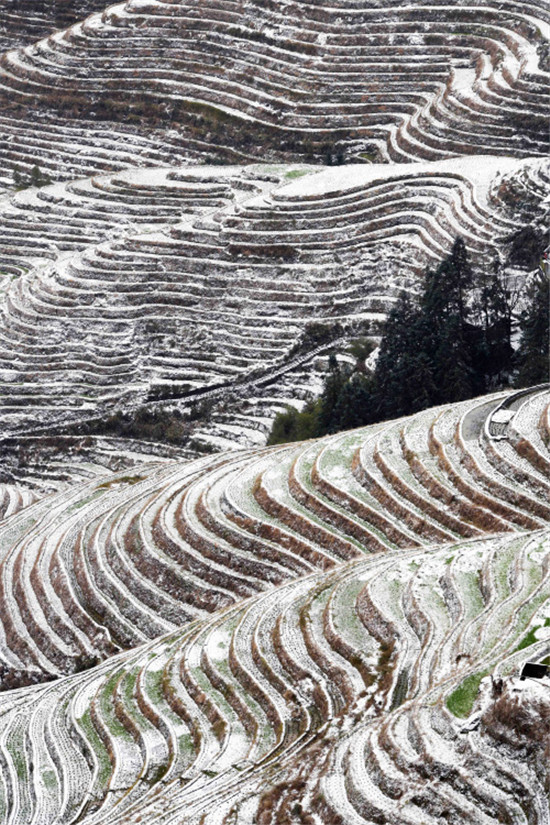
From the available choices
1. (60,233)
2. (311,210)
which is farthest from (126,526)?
(60,233)

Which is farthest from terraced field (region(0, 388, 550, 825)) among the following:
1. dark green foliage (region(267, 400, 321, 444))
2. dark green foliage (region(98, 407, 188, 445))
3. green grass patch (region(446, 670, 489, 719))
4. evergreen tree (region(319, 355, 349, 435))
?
evergreen tree (region(319, 355, 349, 435))

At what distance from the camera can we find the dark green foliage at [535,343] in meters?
54.8

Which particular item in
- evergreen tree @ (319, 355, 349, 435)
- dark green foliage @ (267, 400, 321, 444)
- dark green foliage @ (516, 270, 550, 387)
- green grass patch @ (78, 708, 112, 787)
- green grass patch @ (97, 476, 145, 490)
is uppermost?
dark green foliage @ (516, 270, 550, 387)

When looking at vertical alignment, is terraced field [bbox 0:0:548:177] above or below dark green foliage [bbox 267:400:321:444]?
above

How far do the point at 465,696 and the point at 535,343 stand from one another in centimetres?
3071

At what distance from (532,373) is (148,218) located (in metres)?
24.9

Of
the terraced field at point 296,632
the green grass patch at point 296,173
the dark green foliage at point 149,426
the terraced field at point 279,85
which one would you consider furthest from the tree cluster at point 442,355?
the green grass patch at point 296,173

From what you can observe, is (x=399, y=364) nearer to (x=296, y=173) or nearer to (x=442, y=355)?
(x=442, y=355)

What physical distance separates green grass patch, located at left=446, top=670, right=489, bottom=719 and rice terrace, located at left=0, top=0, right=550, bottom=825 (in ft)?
0.34

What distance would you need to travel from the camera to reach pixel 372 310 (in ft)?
208

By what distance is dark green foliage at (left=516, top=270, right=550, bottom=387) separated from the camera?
5484 centimetres

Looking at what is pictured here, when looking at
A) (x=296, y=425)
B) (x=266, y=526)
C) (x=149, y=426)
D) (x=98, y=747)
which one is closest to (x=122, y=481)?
(x=149, y=426)

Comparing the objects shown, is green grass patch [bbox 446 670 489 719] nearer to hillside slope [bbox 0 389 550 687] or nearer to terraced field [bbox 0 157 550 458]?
hillside slope [bbox 0 389 550 687]

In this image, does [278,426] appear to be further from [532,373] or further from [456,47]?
[456,47]
